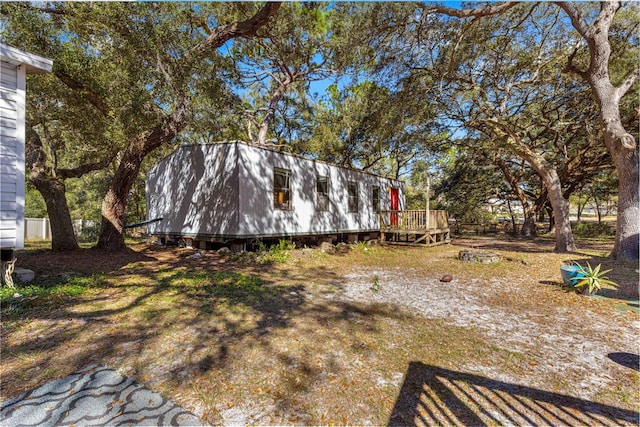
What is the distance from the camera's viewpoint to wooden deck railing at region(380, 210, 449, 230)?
12828mm

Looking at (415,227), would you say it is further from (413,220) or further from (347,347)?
(347,347)

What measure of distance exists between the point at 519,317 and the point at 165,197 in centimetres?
1170

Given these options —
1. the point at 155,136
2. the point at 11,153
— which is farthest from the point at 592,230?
the point at 11,153

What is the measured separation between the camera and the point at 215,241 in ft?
31.0

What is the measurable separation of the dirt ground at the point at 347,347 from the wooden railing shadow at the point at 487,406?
12mm

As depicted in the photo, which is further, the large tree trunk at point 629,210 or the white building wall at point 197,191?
the white building wall at point 197,191

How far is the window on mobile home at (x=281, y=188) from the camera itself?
975cm

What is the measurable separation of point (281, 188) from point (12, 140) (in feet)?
21.2

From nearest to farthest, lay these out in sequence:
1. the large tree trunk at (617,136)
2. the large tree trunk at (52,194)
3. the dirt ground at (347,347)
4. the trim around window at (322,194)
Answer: the dirt ground at (347,347) → the large tree trunk at (617,136) → the large tree trunk at (52,194) → the trim around window at (322,194)

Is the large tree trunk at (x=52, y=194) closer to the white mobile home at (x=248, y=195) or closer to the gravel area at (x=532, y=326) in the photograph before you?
the white mobile home at (x=248, y=195)

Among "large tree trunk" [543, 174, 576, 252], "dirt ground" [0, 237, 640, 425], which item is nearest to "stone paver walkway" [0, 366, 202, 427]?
"dirt ground" [0, 237, 640, 425]

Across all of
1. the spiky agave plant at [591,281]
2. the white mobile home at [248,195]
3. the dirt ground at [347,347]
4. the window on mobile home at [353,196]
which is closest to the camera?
the dirt ground at [347,347]

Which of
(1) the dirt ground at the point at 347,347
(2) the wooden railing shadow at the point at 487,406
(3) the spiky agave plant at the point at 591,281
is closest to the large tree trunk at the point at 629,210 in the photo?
(1) the dirt ground at the point at 347,347

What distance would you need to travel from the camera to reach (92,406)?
2.21 meters
